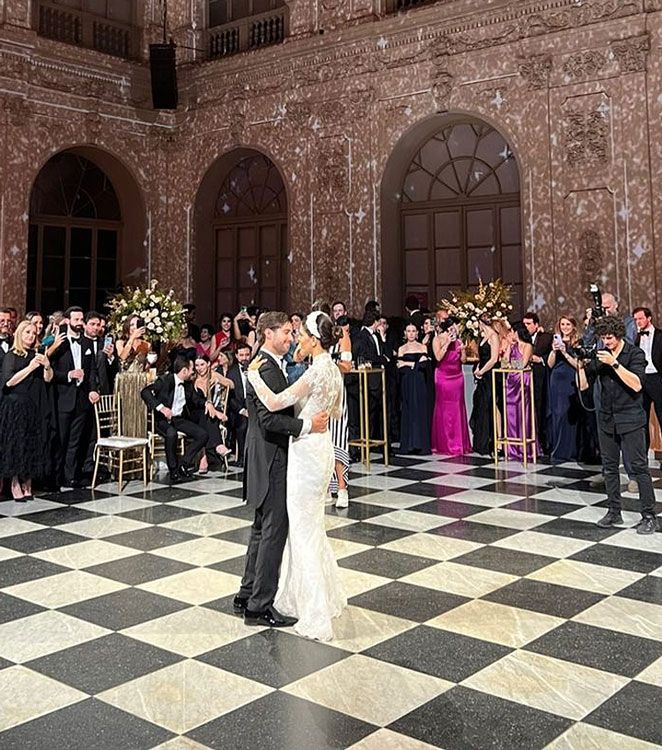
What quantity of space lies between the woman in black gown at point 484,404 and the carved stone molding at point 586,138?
2.45m

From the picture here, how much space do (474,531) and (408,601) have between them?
4.88 feet

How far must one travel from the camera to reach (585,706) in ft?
9.18

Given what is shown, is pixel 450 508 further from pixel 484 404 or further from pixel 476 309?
pixel 476 309

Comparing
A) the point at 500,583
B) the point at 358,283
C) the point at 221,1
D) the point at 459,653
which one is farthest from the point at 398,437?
the point at 221,1

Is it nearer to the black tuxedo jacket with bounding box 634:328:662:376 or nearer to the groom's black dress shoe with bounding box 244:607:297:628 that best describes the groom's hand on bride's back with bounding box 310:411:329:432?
the groom's black dress shoe with bounding box 244:607:297:628

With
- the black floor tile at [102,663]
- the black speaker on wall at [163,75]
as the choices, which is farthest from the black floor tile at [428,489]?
the black speaker on wall at [163,75]

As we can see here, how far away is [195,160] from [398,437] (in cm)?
644

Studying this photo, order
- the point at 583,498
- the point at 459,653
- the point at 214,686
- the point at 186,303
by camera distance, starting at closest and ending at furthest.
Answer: the point at 214,686 → the point at 459,653 → the point at 583,498 → the point at 186,303

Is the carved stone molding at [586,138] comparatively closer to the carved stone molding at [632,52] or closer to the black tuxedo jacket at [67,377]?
the carved stone molding at [632,52]

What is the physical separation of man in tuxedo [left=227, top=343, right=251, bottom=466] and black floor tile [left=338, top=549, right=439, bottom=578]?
350 cm

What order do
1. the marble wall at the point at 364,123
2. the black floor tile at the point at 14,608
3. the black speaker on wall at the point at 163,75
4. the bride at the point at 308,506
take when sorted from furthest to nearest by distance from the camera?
1. the black speaker on wall at the point at 163,75
2. the marble wall at the point at 364,123
3. the black floor tile at the point at 14,608
4. the bride at the point at 308,506

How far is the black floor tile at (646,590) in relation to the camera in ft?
13.0

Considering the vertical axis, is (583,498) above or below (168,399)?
below

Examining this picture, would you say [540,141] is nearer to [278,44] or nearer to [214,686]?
[278,44]
